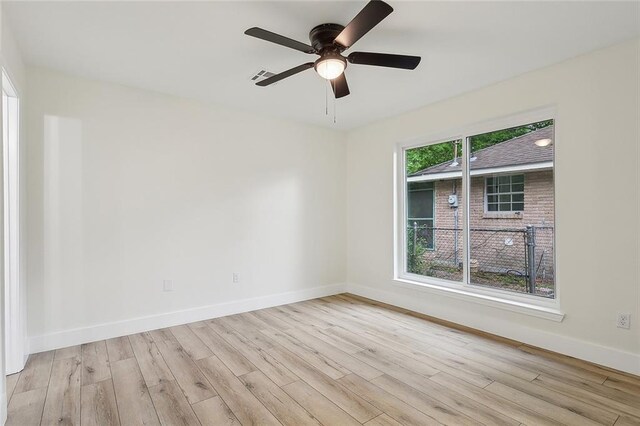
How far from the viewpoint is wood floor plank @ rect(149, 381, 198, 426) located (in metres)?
1.98

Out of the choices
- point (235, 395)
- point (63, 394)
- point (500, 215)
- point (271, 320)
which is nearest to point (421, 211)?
point (500, 215)

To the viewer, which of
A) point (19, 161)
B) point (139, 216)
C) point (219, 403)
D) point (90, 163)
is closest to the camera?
point (219, 403)

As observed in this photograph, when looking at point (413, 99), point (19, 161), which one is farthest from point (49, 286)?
point (413, 99)

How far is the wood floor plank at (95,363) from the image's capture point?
250 centimetres

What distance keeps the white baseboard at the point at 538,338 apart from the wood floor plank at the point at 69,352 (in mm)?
3417

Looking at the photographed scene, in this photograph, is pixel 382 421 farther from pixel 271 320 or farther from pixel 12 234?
pixel 12 234

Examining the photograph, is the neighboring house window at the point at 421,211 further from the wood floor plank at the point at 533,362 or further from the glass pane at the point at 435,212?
the wood floor plank at the point at 533,362

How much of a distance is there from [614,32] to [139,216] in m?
4.34

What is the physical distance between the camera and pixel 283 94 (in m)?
3.58

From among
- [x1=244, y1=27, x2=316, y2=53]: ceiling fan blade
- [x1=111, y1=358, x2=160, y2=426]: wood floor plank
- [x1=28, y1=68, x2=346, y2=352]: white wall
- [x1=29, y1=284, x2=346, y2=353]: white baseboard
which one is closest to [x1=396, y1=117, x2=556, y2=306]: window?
[x1=28, y1=68, x2=346, y2=352]: white wall

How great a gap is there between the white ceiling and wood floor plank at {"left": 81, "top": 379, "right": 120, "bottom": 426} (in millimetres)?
2536

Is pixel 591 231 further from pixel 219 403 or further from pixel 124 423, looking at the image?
pixel 124 423

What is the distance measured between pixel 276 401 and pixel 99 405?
1.15 meters

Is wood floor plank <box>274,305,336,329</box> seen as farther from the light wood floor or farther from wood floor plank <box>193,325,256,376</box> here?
wood floor plank <box>193,325,256,376</box>
